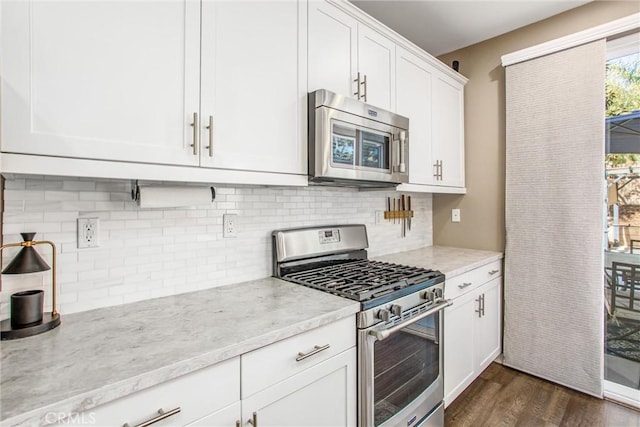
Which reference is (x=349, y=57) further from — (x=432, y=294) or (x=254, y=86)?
(x=432, y=294)

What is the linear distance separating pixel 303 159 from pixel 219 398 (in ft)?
3.41

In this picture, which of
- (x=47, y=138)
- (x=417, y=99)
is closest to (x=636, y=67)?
(x=417, y=99)

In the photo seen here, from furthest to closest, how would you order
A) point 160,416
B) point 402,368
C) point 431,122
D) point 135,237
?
point 431,122
point 402,368
point 135,237
point 160,416

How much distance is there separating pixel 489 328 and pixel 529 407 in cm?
53

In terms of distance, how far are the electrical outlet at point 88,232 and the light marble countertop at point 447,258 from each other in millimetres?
1753

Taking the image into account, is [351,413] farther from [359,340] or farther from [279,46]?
[279,46]

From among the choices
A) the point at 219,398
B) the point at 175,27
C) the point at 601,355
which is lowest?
the point at 601,355

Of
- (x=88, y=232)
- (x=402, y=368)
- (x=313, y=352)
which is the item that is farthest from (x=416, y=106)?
(x=88, y=232)

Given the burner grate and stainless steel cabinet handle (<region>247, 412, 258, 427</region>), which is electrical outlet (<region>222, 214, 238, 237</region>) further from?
stainless steel cabinet handle (<region>247, 412, 258, 427</region>)

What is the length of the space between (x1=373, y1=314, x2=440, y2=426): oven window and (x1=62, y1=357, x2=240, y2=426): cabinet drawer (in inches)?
26.9

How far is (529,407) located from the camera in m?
2.05

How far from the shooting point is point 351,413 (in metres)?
1.33

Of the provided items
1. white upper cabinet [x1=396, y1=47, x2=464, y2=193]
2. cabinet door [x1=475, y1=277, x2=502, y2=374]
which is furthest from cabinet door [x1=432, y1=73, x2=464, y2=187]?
cabinet door [x1=475, y1=277, x2=502, y2=374]

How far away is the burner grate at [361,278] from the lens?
4.75 feet
